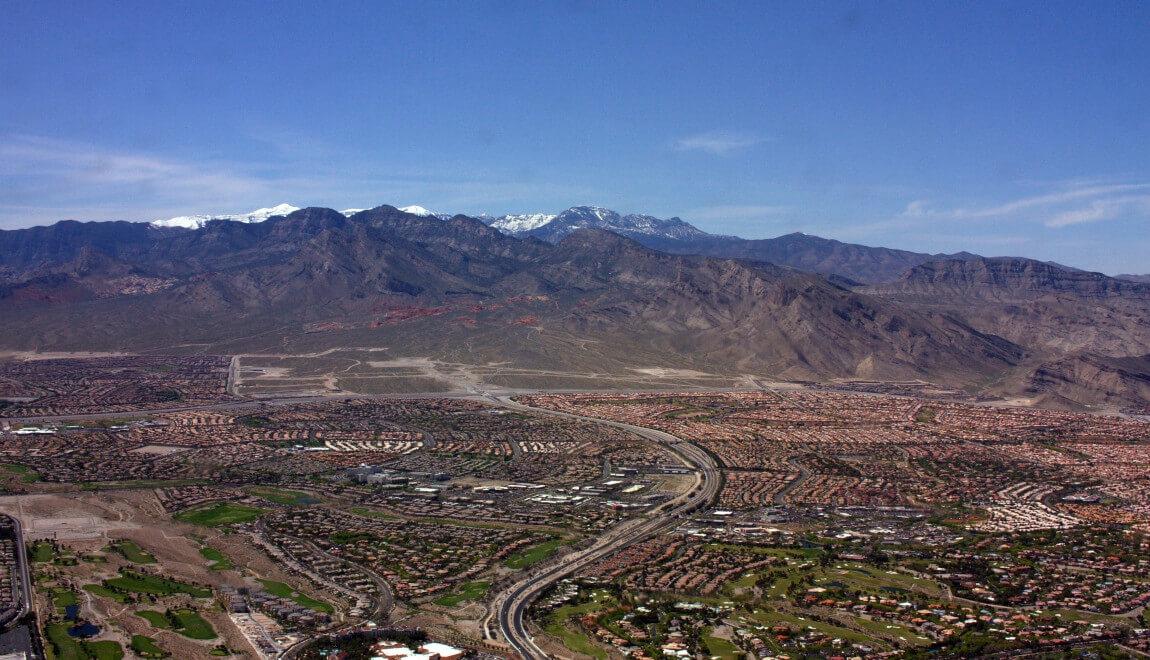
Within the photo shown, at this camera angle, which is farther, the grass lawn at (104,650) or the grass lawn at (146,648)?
the grass lawn at (146,648)

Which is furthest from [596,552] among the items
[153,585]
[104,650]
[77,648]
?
[77,648]

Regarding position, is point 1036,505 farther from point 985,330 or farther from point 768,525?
point 985,330

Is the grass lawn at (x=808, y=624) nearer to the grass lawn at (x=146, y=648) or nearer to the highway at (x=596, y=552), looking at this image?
the highway at (x=596, y=552)

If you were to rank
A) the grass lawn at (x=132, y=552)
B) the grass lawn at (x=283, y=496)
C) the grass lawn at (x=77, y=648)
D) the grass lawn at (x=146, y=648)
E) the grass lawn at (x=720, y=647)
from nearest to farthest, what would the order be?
1. the grass lawn at (x=77, y=648)
2. the grass lawn at (x=720, y=647)
3. the grass lawn at (x=146, y=648)
4. the grass lawn at (x=132, y=552)
5. the grass lawn at (x=283, y=496)

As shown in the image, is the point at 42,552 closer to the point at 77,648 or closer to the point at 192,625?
the point at 192,625

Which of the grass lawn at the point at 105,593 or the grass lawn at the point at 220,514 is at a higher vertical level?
the grass lawn at the point at 220,514

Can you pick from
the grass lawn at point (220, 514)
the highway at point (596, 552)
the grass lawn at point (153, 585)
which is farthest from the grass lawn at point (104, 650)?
the grass lawn at point (220, 514)

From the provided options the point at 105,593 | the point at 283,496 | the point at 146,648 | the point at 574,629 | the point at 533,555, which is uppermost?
the point at 533,555
